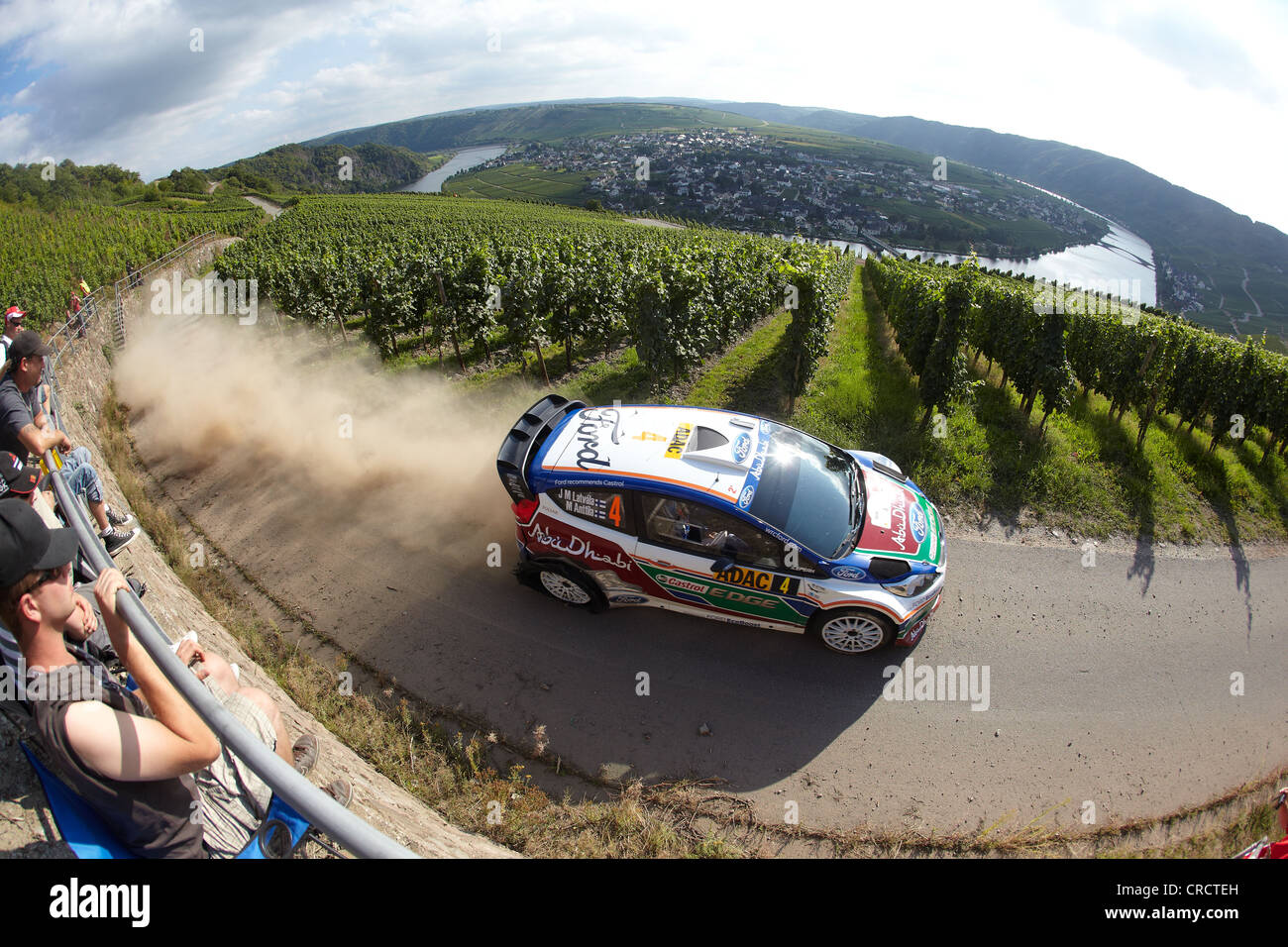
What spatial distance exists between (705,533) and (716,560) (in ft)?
A: 1.01

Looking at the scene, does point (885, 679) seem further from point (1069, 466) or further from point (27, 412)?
point (27, 412)

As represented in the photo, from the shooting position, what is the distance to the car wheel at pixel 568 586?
21.3ft

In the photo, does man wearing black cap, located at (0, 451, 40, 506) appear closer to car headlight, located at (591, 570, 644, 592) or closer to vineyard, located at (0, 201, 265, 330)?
car headlight, located at (591, 570, 644, 592)

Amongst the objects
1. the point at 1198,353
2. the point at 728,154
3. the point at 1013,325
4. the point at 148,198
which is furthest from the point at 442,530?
the point at 728,154

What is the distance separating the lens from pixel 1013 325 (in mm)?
13438

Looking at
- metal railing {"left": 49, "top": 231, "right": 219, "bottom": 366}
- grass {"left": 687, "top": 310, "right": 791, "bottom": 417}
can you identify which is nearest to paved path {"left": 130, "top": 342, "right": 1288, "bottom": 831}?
grass {"left": 687, "top": 310, "right": 791, "bottom": 417}

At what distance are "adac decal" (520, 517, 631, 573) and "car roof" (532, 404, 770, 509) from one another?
58 cm

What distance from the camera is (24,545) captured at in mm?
2150

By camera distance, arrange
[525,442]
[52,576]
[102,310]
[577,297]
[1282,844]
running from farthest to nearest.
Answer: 1. [102,310]
2. [577,297]
3. [525,442]
4. [1282,844]
5. [52,576]

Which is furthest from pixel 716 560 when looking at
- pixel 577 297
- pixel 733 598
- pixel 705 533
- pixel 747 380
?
pixel 577 297

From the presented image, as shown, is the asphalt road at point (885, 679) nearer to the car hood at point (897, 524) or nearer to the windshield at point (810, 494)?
the car hood at point (897, 524)
